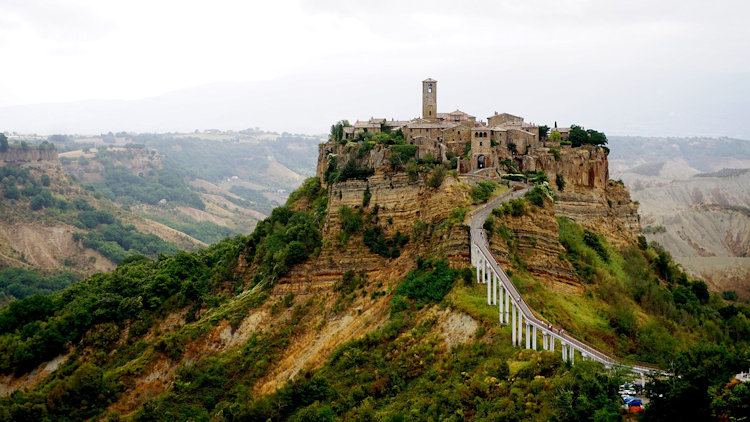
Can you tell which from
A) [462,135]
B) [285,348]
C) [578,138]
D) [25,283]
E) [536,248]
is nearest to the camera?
[536,248]

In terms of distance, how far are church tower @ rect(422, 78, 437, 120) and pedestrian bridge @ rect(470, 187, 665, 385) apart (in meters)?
23.0

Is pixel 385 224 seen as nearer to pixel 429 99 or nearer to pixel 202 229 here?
pixel 429 99

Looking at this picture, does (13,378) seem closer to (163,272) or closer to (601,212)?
(163,272)

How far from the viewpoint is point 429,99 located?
205ft

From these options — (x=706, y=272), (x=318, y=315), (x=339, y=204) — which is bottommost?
(x=706, y=272)

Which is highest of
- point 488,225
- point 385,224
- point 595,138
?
point 595,138

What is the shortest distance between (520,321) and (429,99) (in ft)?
105

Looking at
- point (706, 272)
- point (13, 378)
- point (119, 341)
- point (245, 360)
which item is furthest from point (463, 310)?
point (706, 272)

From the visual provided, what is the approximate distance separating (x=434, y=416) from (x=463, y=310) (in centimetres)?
759

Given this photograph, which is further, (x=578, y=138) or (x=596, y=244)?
(x=578, y=138)

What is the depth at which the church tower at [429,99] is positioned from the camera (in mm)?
62375

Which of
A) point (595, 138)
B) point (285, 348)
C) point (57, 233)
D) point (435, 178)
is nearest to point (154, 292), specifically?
point (285, 348)

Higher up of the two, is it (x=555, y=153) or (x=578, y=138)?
(x=578, y=138)

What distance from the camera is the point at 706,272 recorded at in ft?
308
